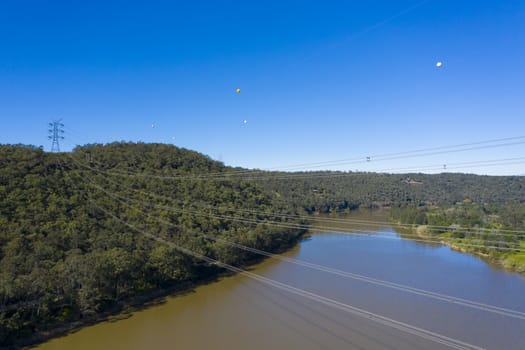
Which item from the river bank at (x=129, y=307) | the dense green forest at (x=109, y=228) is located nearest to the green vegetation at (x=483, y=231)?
the dense green forest at (x=109, y=228)

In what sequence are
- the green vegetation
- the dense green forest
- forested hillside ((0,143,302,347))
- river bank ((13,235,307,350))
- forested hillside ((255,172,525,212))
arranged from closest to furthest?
1. river bank ((13,235,307,350))
2. forested hillside ((0,143,302,347))
3. the dense green forest
4. the green vegetation
5. forested hillside ((255,172,525,212))

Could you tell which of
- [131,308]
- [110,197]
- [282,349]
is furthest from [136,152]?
[282,349]

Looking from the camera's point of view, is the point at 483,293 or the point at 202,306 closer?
the point at 202,306

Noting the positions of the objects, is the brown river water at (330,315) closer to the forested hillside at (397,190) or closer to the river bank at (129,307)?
the river bank at (129,307)

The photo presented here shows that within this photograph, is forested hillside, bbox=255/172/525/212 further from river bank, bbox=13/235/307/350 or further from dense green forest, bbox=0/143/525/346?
river bank, bbox=13/235/307/350

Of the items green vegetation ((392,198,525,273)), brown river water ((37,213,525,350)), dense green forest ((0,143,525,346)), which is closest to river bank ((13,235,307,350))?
dense green forest ((0,143,525,346))

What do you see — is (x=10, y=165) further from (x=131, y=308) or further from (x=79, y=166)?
(x=131, y=308)

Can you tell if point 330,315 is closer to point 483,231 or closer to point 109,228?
point 109,228
